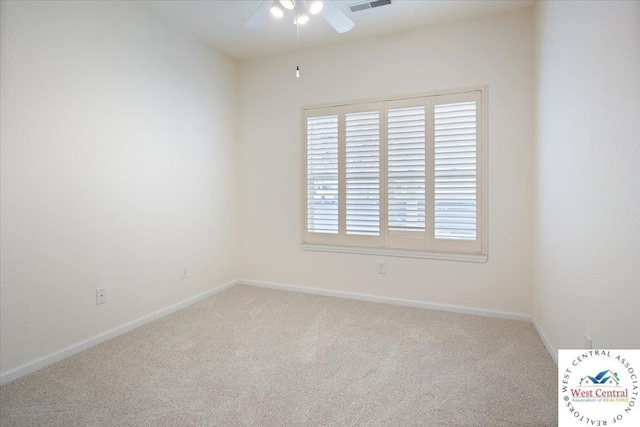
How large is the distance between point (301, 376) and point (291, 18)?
116 inches

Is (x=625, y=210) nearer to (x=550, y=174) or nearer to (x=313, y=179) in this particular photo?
(x=550, y=174)

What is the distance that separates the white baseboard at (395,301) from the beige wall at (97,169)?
0.70 m

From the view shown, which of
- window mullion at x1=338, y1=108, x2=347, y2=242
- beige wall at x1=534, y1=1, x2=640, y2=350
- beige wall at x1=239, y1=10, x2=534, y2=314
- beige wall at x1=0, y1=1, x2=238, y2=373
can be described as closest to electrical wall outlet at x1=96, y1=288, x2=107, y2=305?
beige wall at x1=0, y1=1, x2=238, y2=373

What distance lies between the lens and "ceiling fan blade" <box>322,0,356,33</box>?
2.02 meters

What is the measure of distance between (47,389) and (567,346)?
312 centimetres

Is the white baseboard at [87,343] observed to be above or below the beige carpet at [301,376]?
above

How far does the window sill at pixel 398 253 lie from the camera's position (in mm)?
3059

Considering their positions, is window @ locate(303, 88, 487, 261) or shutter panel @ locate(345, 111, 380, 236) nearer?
window @ locate(303, 88, 487, 261)

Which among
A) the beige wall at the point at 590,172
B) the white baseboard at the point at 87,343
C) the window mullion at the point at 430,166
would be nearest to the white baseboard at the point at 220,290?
the white baseboard at the point at 87,343

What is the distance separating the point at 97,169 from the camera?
2479 mm

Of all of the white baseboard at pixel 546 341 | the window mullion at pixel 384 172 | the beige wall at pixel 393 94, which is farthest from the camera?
the window mullion at pixel 384 172

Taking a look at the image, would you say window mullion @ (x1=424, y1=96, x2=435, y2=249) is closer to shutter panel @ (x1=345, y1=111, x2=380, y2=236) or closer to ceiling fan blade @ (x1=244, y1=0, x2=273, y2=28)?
shutter panel @ (x1=345, y1=111, x2=380, y2=236)

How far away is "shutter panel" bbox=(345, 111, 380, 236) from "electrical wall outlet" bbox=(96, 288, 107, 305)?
2.26 meters
